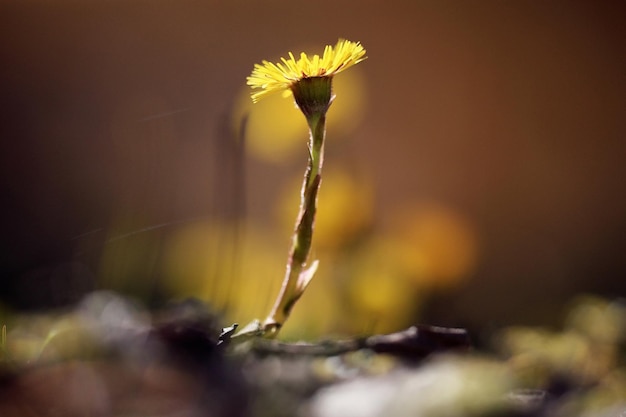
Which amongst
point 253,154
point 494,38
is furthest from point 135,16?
point 494,38

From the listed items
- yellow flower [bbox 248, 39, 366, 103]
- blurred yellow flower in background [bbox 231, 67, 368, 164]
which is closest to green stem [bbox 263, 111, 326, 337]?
yellow flower [bbox 248, 39, 366, 103]

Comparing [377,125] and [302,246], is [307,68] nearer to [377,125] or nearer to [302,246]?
[302,246]

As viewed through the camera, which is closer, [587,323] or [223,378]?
[223,378]

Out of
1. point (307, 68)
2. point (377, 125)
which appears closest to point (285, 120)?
point (377, 125)

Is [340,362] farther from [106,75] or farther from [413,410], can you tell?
[106,75]

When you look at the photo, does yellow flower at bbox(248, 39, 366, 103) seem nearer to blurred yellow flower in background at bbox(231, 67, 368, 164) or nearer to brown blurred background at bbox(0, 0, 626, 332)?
blurred yellow flower in background at bbox(231, 67, 368, 164)

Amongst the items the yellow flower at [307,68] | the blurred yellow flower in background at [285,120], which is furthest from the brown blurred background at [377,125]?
the yellow flower at [307,68]

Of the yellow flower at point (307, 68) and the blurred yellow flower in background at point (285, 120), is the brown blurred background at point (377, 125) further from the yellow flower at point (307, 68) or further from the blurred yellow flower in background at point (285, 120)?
the yellow flower at point (307, 68)
